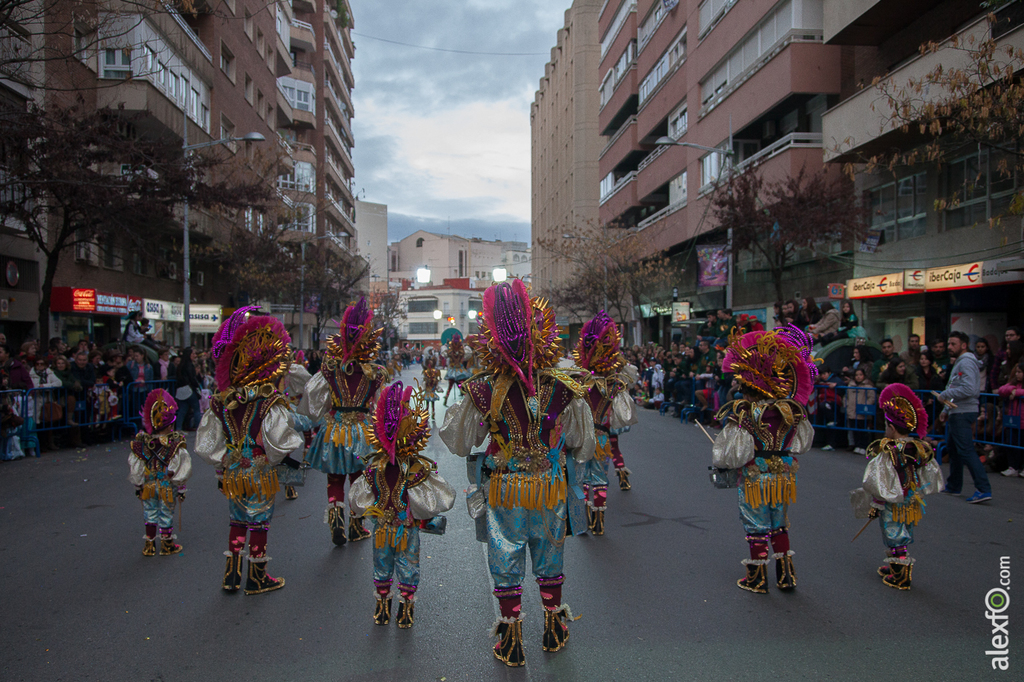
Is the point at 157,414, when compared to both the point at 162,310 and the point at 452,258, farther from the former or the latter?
the point at 452,258

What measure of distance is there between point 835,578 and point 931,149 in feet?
27.2

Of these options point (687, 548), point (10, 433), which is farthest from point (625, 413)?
point (10, 433)

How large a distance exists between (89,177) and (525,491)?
506 inches

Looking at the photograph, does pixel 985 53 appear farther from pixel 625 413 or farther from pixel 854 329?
pixel 625 413

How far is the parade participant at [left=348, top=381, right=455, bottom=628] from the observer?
14.4 feet

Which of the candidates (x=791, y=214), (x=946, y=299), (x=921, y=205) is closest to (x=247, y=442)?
(x=791, y=214)

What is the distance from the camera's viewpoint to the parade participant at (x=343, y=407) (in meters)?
6.37

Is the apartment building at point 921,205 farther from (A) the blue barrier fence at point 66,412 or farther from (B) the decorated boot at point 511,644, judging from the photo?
(A) the blue barrier fence at point 66,412

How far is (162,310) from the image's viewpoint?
26281 millimetres

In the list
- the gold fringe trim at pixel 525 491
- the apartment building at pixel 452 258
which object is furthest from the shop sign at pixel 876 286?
the apartment building at pixel 452 258

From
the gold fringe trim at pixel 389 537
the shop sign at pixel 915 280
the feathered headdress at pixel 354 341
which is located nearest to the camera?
the gold fringe trim at pixel 389 537

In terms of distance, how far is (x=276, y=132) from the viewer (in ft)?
129

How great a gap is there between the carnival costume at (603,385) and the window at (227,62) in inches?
1139

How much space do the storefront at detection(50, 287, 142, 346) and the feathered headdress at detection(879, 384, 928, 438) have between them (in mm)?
18844
